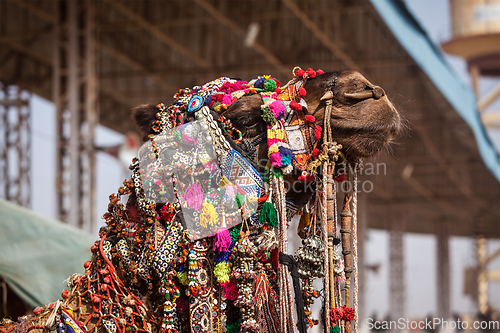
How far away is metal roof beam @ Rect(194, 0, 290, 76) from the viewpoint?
47.0 ft

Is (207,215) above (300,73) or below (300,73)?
below

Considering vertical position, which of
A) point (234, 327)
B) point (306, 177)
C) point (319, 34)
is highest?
point (319, 34)

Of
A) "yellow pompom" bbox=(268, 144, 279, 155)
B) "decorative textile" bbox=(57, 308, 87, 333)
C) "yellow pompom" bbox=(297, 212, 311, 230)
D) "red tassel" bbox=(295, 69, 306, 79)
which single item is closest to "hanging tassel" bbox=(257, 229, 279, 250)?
"yellow pompom" bbox=(297, 212, 311, 230)

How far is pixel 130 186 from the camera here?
256cm

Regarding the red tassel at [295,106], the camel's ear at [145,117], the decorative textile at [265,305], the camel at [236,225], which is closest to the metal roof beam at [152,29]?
the camel's ear at [145,117]

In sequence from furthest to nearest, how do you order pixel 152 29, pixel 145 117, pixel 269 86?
pixel 152 29
pixel 145 117
pixel 269 86

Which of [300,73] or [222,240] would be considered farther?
[300,73]

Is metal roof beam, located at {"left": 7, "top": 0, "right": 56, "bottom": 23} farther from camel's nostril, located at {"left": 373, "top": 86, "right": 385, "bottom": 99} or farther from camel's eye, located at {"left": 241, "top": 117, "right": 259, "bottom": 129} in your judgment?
camel's nostril, located at {"left": 373, "top": 86, "right": 385, "bottom": 99}

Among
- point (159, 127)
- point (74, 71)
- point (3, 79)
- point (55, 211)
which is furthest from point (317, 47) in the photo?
point (159, 127)

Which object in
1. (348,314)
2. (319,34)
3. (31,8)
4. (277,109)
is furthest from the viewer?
(319,34)

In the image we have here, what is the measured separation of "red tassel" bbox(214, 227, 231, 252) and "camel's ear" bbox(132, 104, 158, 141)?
0.58 meters

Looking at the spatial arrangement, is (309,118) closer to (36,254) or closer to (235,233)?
(235,233)

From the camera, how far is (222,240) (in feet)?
7.72

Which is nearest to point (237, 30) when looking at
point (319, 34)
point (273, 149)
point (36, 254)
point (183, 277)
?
point (319, 34)
